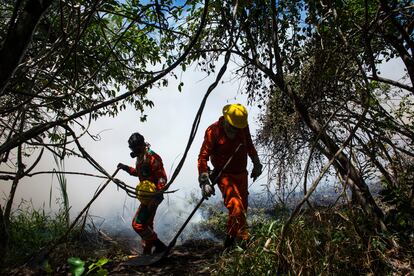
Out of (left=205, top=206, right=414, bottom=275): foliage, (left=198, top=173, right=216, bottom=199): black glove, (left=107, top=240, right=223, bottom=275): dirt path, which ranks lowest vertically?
(left=107, top=240, right=223, bottom=275): dirt path

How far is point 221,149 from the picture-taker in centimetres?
408

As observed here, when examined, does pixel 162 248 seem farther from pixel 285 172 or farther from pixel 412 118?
pixel 412 118

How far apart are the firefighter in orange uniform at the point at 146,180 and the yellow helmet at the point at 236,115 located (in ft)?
4.14

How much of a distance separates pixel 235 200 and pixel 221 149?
0.66 m

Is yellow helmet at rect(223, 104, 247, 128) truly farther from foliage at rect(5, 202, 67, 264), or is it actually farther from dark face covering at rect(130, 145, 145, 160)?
foliage at rect(5, 202, 67, 264)

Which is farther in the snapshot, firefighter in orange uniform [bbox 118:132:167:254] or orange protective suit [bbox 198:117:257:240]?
firefighter in orange uniform [bbox 118:132:167:254]

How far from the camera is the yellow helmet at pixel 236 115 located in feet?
13.1

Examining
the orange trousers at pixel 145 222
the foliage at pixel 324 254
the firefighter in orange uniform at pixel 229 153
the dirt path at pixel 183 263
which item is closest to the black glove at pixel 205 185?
the firefighter in orange uniform at pixel 229 153

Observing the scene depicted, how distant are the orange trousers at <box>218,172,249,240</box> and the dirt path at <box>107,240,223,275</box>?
36 centimetres

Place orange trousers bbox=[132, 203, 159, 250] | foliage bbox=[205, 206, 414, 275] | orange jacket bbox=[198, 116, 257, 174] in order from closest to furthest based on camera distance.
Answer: foliage bbox=[205, 206, 414, 275]
orange jacket bbox=[198, 116, 257, 174]
orange trousers bbox=[132, 203, 159, 250]

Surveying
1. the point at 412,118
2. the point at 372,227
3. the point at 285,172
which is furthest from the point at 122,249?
the point at 412,118

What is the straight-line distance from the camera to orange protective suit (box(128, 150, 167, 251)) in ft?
14.7

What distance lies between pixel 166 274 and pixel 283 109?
2965mm

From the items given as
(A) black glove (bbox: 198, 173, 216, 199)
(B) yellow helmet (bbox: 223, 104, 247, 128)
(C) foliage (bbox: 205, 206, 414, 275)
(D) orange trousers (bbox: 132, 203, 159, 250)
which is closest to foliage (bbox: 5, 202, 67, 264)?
(D) orange trousers (bbox: 132, 203, 159, 250)
